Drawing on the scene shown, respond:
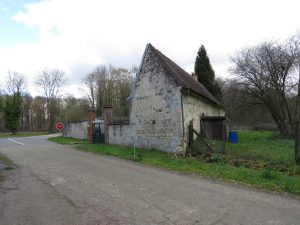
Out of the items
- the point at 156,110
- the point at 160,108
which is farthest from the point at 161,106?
the point at 156,110

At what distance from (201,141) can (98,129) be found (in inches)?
429

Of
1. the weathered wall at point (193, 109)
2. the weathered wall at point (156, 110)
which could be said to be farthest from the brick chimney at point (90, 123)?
the weathered wall at point (193, 109)

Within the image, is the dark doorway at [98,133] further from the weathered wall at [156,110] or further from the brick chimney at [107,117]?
the weathered wall at [156,110]

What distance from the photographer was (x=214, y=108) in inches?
898

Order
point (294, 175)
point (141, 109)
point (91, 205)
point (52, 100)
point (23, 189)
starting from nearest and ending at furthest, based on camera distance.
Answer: point (91, 205)
point (23, 189)
point (294, 175)
point (141, 109)
point (52, 100)

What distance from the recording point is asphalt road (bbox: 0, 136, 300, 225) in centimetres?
487

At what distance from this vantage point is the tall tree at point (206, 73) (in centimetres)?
3488

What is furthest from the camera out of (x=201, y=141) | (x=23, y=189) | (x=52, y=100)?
(x=52, y=100)

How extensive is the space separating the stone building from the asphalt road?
546 centimetres

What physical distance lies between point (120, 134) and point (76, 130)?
1255 centimetres

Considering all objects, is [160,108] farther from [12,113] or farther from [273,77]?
[12,113]

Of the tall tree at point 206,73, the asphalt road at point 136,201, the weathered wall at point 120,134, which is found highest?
the tall tree at point 206,73

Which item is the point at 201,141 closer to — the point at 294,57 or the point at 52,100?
the point at 294,57

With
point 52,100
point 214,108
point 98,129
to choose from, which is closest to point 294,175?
point 214,108
